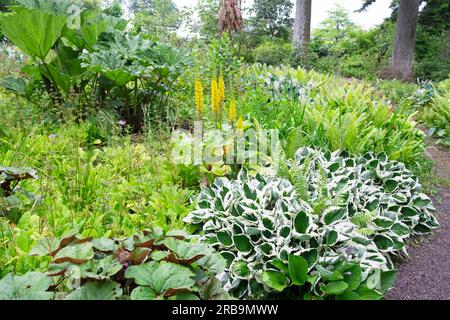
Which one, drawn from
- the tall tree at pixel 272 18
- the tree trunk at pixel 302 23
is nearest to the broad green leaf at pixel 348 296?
the tree trunk at pixel 302 23

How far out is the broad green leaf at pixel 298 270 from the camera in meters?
2.14

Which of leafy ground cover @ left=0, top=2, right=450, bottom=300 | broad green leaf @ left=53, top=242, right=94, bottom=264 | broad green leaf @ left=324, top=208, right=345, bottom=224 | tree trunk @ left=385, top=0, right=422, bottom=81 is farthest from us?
tree trunk @ left=385, top=0, right=422, bottom=81

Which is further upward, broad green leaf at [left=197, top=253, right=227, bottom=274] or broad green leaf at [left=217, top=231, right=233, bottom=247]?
broad green leaf at [left=197, top=253, right=227, bottom=274]

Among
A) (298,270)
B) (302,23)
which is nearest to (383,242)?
(298,270)

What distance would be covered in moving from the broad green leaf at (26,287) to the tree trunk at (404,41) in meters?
14.7

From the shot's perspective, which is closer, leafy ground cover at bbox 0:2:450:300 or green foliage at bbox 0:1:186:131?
leafy ground cover at bbox 0:2:450:300

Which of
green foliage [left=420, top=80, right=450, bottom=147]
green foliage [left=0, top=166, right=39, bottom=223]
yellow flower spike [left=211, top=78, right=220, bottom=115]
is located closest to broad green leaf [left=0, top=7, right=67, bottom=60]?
yellow flower spike [left=211, top=78, right=220, bottom=115]

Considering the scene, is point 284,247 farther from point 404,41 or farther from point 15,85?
point 404,41

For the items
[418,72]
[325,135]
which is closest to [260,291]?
[325,135]

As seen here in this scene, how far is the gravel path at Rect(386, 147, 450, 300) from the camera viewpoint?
2.66 metres

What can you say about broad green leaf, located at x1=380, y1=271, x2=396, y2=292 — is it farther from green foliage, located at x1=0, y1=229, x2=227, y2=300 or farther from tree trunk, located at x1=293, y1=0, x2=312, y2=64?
tree trunk, located at x1=293, y1=0, x2=312, y2=64

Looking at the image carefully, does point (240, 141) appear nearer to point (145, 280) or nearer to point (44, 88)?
point (145, 280)

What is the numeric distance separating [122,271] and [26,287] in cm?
32

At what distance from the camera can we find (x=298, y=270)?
215 cm
